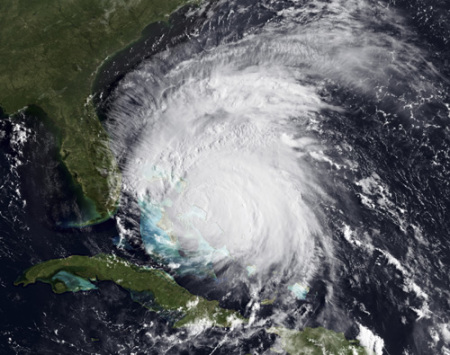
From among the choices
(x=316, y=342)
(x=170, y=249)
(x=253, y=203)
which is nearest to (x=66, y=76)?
(x=170, y=249)

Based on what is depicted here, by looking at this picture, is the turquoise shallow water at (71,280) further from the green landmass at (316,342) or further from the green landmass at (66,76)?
the green landmass at (316,342)

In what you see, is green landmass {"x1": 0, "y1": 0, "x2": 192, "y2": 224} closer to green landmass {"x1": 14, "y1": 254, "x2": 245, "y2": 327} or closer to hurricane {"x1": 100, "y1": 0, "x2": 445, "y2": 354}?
hurricane {"x1": 100, "y1": 0, "x2": 445, "y2": 354}

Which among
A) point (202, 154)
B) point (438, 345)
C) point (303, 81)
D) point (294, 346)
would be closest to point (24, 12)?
Answer: point (202, 154)

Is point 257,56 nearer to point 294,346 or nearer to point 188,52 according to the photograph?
point 188,52

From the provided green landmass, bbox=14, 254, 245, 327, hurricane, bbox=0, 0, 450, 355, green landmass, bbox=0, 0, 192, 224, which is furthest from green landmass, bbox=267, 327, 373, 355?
green landmass, bbox=0, 0, 192, 224

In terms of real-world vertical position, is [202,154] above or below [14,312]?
above
